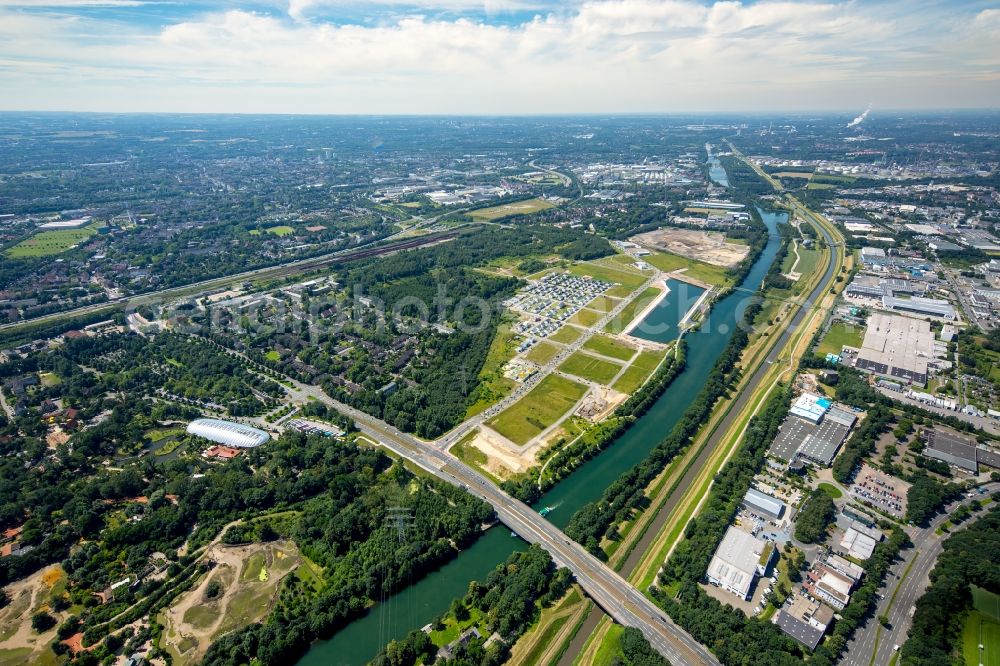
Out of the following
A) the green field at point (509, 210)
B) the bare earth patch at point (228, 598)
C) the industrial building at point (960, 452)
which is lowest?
the bare earth patch at point (228, 598)

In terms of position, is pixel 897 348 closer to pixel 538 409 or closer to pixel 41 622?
pixel 538 409

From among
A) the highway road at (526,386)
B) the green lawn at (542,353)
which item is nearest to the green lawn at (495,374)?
the highway road at (526,386)

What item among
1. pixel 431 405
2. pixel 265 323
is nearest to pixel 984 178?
pixel 431 405

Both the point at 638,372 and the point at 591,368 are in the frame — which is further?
the point at 591,368

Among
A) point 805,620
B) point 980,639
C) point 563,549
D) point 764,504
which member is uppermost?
point 764,504

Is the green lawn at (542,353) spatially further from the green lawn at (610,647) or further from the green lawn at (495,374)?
the green lawn at (610,647)

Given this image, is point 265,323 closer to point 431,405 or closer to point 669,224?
point 431,405

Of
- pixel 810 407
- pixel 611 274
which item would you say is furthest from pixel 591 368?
pixel 611 274
